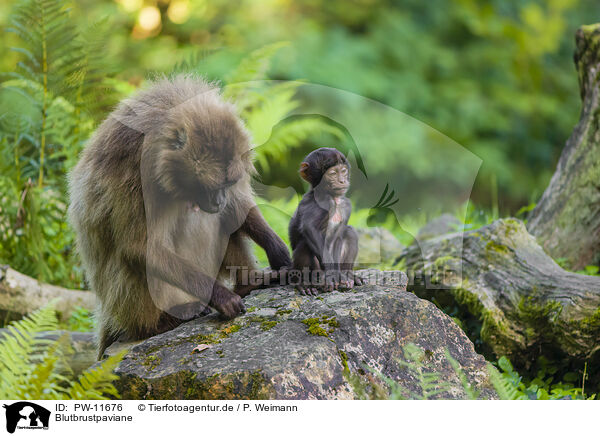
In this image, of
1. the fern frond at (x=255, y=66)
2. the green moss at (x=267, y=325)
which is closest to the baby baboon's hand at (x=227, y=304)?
the green moss at (x=267, y=325)

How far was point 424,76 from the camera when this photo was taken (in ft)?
32.8

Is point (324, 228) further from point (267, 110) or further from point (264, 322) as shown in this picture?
point (267, 110)

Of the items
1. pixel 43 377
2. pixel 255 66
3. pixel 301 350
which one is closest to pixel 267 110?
pixel 255 66

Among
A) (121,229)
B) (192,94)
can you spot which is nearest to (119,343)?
(121,229)

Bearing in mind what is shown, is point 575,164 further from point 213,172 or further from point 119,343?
point 119,343

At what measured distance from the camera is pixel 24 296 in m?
6.22

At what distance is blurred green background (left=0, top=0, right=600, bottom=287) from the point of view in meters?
5.85

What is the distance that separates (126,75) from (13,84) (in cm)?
185

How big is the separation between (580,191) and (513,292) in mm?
1769

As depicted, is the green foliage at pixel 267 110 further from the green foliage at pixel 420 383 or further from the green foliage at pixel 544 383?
the green foliage at pixel 544 383

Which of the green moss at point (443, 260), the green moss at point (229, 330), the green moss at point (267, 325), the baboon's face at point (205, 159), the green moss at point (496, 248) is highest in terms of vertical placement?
the baboon's face at point (205, 159)

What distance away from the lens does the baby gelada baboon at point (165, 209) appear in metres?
3.97
